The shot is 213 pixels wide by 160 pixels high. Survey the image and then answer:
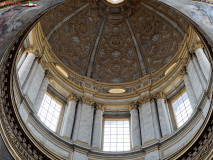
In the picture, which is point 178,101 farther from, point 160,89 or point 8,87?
point 8,87

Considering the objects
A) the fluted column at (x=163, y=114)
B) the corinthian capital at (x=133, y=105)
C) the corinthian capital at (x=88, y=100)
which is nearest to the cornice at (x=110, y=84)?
the corinthian capital at (x=88, y=100)

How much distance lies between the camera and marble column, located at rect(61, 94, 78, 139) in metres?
18.2

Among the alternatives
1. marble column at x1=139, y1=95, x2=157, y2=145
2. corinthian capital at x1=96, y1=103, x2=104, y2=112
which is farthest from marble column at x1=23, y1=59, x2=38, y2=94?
marble column at x1=139, y1=95, x2=157, y2=145

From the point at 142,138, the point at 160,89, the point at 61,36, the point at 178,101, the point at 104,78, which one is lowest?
the point at 142,138

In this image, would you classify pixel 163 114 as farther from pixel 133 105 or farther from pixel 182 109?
pixel 133 105

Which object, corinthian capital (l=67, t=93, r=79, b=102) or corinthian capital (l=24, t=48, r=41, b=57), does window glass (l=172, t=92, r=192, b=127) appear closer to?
corinthian capital (l=67, t=93, r=79, b=102)

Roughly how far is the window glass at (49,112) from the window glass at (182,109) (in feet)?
24.8

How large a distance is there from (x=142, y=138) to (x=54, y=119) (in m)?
5.60

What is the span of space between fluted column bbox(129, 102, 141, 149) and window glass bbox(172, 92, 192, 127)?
2510 millimetres

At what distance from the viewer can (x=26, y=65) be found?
1839cm

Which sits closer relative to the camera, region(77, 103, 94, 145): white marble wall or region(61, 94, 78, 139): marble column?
region(61, 94, 78, 139): marble column

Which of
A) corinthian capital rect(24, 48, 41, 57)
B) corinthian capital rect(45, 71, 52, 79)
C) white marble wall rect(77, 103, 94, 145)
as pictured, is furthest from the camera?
corinthian capital rect(45, 71, 52, 79)

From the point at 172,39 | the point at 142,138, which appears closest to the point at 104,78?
the point at 172,39

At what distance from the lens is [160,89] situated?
70.9 feet
